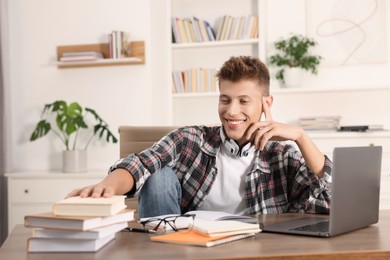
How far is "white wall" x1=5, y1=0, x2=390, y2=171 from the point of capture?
4.36 meters

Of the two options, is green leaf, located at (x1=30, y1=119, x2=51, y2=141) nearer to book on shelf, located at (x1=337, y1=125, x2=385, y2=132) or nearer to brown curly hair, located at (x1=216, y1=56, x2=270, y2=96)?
book on shelf, located at (x1=337, y1=125, x2=385, y2=132)

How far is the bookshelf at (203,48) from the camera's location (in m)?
4.31

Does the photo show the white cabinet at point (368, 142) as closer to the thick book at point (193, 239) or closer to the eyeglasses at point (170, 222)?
the eyeglasses at point (170, 222)

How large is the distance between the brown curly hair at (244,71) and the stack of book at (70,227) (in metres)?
0.97

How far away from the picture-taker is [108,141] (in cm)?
436

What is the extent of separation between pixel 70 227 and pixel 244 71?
1.07m

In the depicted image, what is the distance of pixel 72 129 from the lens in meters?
4.22

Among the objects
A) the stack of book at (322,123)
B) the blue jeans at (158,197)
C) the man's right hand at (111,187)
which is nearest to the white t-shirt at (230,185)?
the blue jeans at (158,197)

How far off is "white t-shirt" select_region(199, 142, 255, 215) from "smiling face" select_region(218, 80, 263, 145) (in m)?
0.07

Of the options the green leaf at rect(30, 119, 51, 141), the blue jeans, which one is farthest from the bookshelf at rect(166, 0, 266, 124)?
the blue jeans

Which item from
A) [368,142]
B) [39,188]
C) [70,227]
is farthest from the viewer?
[39,188]

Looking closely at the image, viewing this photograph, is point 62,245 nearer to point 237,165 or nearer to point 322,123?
point 237,165

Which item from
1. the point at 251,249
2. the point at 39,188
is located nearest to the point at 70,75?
→ the point at 39,188

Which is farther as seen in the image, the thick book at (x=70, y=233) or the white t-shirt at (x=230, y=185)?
the white t-shirt at (x=230, y=185)
